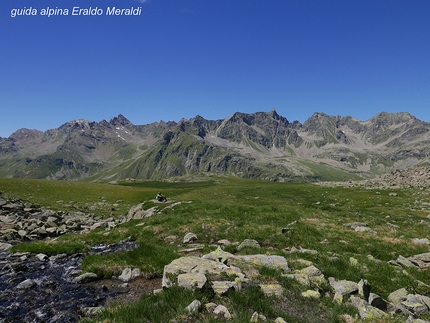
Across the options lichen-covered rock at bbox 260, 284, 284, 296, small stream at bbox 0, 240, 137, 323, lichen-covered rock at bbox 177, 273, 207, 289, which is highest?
lichen-covered rock at bbox 177, 273, 207, 289

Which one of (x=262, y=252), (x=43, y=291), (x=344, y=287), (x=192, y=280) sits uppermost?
(x=192, y=280)

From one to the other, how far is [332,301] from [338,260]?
17.8 ft

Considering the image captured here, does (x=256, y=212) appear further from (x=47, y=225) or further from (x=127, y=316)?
(x=47, y=225)

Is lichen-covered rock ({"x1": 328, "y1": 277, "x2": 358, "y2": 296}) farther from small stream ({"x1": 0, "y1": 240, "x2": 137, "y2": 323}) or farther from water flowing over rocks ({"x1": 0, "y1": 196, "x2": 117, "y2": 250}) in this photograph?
water flowing over rocks ({"x1": 0, "y1": 196, "x2": 117, "y2": 250})

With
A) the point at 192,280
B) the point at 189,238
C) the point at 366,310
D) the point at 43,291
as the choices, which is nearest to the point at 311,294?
the point at 366,310

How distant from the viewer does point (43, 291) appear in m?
14.0

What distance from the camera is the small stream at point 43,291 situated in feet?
37.7

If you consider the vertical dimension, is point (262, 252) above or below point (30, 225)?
above

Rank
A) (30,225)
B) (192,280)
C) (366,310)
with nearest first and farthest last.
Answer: (366,310), (192,280), (30,225)

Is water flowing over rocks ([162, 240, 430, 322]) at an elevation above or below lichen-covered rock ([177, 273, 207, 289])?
below

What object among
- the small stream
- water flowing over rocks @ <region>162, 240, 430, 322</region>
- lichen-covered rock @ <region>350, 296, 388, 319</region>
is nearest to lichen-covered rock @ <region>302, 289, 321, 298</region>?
water flowing over rocks @ <region>162, 240, 430, 322</region>

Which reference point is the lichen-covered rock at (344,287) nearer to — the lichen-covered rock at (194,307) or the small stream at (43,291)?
the lichen-covered rock at (194,307)

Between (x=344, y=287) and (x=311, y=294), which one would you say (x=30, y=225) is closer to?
(x=311, y=294)

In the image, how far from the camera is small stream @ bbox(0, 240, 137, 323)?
452 inches
